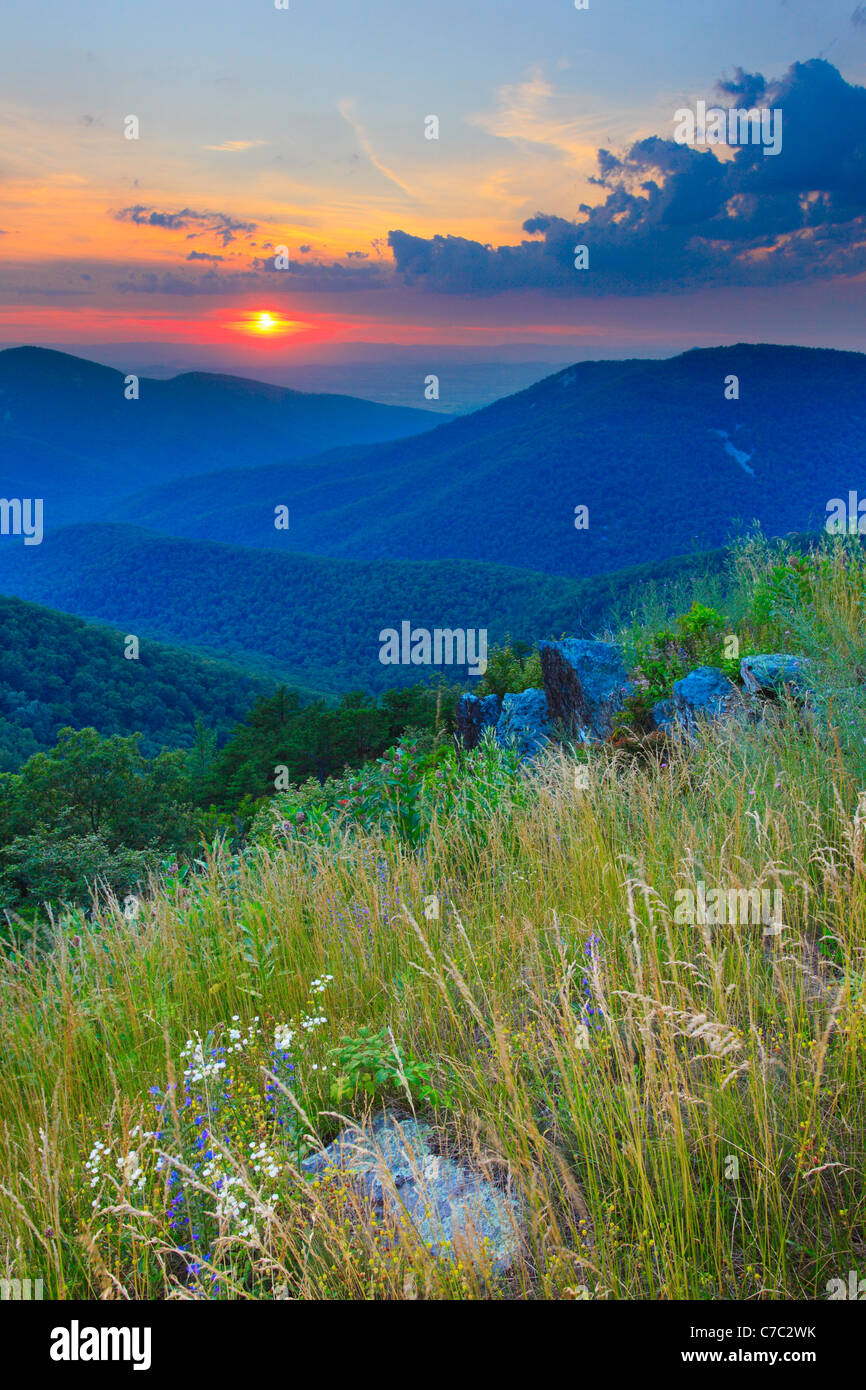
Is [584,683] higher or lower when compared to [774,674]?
higher

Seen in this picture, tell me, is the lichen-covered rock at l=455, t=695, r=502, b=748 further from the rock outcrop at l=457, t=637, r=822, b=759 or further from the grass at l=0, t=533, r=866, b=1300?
the grass at l=0, t=533, r=866, b=1300

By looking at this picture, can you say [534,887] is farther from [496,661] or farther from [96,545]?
[96,545]

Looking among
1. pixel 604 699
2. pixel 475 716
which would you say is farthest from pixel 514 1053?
pixel 475 716

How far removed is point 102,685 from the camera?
160 ft

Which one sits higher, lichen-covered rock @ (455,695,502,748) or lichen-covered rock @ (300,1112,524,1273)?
lichen-covered rock @ (455,695,502,748)

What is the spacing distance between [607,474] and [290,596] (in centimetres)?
4878

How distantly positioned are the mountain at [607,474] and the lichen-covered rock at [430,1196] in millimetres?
63123

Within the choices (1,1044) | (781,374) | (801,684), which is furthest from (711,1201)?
(781,374)

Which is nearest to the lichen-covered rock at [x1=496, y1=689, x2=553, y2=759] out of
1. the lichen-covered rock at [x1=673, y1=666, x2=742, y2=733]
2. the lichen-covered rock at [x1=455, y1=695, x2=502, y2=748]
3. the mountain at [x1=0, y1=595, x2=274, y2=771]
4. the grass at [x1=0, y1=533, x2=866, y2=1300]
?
the lichen-covered rock at [x1=455, y1=695, x2=502, y2=748]

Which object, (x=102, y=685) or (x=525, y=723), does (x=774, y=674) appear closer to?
(x=525, y=723)

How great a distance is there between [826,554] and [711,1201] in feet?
23.3

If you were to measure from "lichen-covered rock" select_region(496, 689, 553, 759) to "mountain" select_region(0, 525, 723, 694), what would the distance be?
1163 inches

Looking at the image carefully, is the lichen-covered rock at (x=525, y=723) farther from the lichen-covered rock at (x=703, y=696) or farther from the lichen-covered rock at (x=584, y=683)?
the lichen-covered rock at (x=703, y=696)

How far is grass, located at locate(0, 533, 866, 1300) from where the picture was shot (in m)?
1.79
